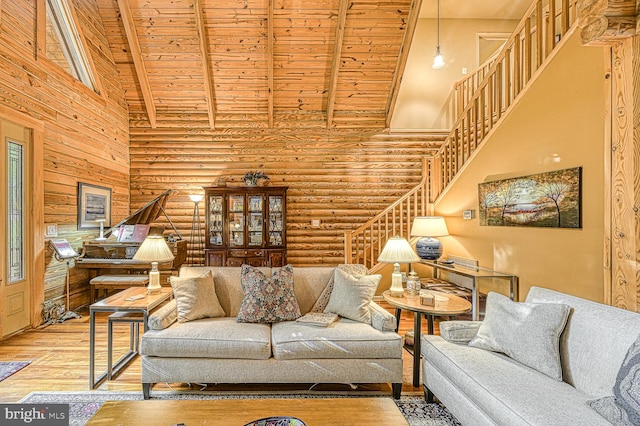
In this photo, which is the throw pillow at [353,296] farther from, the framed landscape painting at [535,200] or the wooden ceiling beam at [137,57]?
the wooden ceiling beam at [137,57]

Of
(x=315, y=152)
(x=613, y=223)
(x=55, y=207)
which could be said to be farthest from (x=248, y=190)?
(x=613, y=223)

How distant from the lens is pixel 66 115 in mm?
4336

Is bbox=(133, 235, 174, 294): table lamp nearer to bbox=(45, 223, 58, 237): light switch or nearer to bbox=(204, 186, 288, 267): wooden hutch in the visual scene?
bbox=(45, 223, 58, 237): light switch

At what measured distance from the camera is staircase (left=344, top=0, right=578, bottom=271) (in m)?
3.38

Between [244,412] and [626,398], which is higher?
[626,398]

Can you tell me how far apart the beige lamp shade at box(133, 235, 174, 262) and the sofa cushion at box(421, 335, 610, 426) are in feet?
8.01

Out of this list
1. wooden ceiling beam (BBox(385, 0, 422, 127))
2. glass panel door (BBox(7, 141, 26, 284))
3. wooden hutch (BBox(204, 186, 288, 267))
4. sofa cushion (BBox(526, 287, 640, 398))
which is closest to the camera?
sofa cushion (BBox(526, 287, 640, 398))

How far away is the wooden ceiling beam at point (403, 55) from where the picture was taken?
15.4 feet

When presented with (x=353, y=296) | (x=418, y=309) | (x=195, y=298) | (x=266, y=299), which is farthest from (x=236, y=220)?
(x=418, y=309)

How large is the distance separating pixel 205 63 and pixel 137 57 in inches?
41.4

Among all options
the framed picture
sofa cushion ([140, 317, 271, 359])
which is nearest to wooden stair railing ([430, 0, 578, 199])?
sofa cushion ([140, 317, 271, 359])

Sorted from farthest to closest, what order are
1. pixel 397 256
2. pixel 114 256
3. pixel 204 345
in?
pixel 114 256
pixel 397 256
pixel 204 345

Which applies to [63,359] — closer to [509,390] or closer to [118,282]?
[118,282]

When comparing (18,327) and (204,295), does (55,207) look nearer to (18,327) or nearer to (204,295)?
(18,327)
